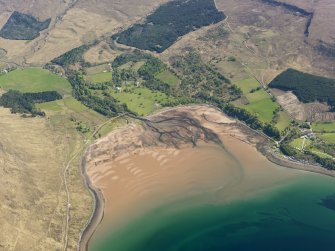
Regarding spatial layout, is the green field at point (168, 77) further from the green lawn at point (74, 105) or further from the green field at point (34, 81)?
the green field at point (34, 81)

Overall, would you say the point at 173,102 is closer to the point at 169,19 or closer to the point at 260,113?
the point at 260,113

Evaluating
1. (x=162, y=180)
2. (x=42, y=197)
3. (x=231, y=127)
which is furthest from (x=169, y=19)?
(x=42, y=197)

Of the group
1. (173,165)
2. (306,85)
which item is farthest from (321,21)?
(173,165)

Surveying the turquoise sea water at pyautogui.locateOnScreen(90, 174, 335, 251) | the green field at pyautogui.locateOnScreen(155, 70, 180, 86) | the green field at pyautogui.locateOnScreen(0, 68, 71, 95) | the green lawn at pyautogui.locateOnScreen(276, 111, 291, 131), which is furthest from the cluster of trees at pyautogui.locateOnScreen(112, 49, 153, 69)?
the turquoise sea water at pyautogui.locateOnScreen(90, 174, 335, 251)

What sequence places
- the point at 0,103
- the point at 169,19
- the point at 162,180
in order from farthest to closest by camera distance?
the point at 169,19, the point at 0,103, the point at 162,180

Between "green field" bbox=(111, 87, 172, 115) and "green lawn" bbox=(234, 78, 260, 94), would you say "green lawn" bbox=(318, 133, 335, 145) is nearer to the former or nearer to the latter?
"green lawn" bbox=(234, 78, 260, 94)

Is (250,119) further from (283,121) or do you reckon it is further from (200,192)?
(200,192)
